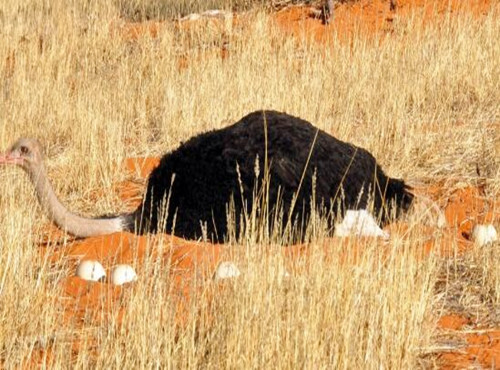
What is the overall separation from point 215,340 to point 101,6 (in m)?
14.4

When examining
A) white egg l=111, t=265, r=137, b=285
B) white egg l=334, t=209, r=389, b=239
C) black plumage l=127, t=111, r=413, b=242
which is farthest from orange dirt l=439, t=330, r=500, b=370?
white egg l=111, t=265, r=137, b=285

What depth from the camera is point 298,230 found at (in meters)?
6.54

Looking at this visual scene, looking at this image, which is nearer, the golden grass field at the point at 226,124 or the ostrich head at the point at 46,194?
the golden grass field at the point at 226,124

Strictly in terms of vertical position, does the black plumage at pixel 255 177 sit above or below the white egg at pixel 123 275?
above

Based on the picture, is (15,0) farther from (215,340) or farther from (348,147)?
(215,340)

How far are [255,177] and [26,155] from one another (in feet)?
5.24

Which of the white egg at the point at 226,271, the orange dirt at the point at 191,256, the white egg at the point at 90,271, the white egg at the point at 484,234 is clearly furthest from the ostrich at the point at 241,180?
the white egg at the point at 226,271

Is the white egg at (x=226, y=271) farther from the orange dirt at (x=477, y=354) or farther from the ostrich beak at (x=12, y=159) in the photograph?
the ostrich beak at (x=12, y=159)

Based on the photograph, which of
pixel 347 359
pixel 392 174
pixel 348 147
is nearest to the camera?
pixel 347 359

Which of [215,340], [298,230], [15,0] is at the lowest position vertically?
[15,0]

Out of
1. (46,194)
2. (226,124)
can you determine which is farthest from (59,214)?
(226,124)

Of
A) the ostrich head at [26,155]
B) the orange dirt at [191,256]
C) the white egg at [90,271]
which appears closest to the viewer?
the orange dirt at [191,256]

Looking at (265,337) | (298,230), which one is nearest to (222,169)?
(298,230)

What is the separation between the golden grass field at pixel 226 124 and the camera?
4375 millimetres
